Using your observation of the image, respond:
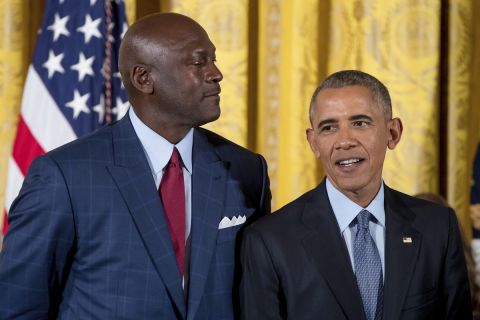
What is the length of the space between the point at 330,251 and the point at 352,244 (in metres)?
0.06

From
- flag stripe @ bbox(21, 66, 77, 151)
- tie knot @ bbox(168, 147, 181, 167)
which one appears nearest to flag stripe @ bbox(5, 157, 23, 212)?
flag stripe @ bbox(21, 66, 77, 151)

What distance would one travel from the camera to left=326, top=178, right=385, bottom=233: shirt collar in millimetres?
1784

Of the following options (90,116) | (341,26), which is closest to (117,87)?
(90,116)

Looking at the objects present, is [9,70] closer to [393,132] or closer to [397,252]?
[393,132]

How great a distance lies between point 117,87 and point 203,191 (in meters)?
1.17

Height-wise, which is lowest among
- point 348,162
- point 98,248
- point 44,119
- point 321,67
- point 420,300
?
point 420,300

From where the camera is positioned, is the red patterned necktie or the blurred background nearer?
the red patterned necktie

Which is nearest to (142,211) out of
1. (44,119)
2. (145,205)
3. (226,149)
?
(145,205)

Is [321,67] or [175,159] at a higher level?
[321,67]

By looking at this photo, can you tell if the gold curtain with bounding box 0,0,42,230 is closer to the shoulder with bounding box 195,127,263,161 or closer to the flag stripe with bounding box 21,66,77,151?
the flag stripe with bounding box 21,66,77,151

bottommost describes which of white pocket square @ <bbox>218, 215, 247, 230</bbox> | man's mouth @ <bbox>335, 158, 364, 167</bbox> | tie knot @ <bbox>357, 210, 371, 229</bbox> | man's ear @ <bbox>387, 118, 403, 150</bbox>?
white pocket square @ <bbox>218, 215, 247, 230</bbox>

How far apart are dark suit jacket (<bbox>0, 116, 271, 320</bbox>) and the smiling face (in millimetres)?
302

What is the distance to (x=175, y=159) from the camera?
1851 millimetres

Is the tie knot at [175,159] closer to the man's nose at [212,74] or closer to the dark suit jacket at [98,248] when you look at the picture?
the dark suit jacket at [98,248]
